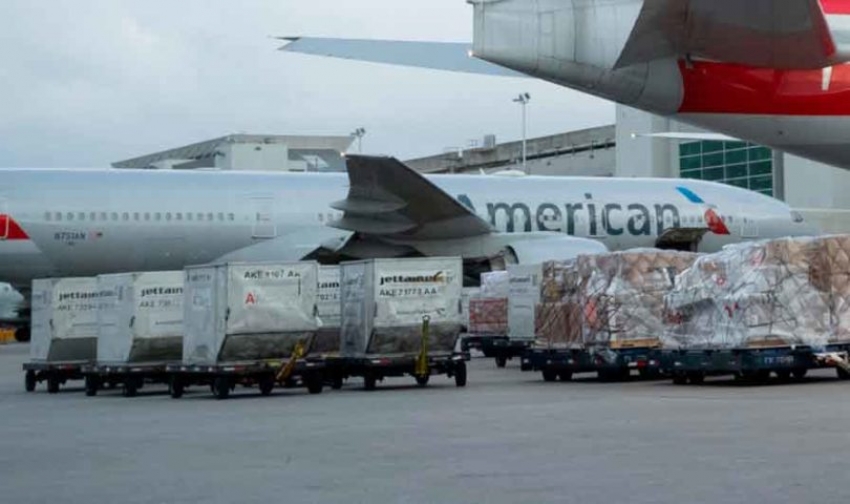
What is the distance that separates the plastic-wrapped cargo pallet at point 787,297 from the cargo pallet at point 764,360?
0.33ft

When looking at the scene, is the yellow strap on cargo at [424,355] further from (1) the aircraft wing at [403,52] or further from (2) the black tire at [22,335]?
(2) the black tire at [22,335]

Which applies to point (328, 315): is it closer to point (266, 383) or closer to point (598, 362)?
point (266, 383)

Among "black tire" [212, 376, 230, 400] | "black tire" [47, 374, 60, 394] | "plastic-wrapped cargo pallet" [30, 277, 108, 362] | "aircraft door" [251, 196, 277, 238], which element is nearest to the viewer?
"black tire" [212, 376, 230, 400]

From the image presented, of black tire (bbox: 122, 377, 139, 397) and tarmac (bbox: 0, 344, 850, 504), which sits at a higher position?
black tire (bbox: 122, 377, 139, 397)

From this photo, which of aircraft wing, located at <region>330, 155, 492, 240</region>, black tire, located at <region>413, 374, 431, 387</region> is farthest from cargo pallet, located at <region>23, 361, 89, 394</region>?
aircraft wing, located at <region>330, 155, 492, 240</region>

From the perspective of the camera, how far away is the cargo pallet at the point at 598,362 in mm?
22219

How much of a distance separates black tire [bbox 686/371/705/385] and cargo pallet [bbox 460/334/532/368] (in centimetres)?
553

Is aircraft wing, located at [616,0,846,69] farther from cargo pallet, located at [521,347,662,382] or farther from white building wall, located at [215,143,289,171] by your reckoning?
white building wall, located at [215,143,289,171]

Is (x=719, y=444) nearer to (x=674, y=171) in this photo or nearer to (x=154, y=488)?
(x=154, y=488)

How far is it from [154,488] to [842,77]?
10463mm

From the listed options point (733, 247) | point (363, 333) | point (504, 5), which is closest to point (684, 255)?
point (733, 247)

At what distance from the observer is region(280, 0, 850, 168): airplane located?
15398mm

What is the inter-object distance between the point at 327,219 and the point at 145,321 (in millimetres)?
12745

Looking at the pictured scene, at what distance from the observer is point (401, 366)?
21.7 meters
